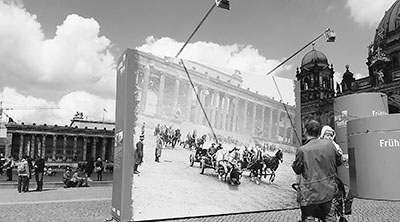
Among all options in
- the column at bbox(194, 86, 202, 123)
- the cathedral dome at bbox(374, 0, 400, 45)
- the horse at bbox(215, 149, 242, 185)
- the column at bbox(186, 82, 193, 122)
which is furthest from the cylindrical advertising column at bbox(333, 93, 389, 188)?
the cathedral dome at bbox(374, 0, 400, 45)

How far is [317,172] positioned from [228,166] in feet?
23.9

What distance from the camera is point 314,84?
73.4m

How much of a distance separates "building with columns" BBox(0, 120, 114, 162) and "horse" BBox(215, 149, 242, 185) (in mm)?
90493

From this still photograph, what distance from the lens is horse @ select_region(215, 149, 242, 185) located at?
470 inches

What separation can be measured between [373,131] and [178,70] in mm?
6477

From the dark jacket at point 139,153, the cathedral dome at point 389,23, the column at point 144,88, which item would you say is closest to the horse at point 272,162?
the dark jacket at point 139,153

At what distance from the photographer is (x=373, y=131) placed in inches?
257

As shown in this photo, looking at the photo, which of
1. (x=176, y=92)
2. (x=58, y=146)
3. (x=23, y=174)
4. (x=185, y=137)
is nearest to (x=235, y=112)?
(x=185, y=137)

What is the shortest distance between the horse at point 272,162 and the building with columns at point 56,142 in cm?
8973

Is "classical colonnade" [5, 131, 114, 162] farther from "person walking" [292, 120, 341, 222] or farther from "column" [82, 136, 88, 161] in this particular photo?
"person walking" [292, 120, 341, 222]

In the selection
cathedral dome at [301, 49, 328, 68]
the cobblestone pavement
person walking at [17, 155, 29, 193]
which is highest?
cathedral dome at [301, 49, 328, 68]

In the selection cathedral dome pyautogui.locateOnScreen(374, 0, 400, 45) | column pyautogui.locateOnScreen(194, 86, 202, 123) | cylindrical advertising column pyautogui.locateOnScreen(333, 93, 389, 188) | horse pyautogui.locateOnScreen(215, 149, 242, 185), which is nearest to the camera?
cylindrical advertising column pyautogui.locateOnScreen(333, 93, 389, 188)

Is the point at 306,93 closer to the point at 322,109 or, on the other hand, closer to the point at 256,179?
the point at 322,109

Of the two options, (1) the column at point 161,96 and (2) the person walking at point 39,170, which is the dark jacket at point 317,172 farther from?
(2) the person walking at point 39,170
